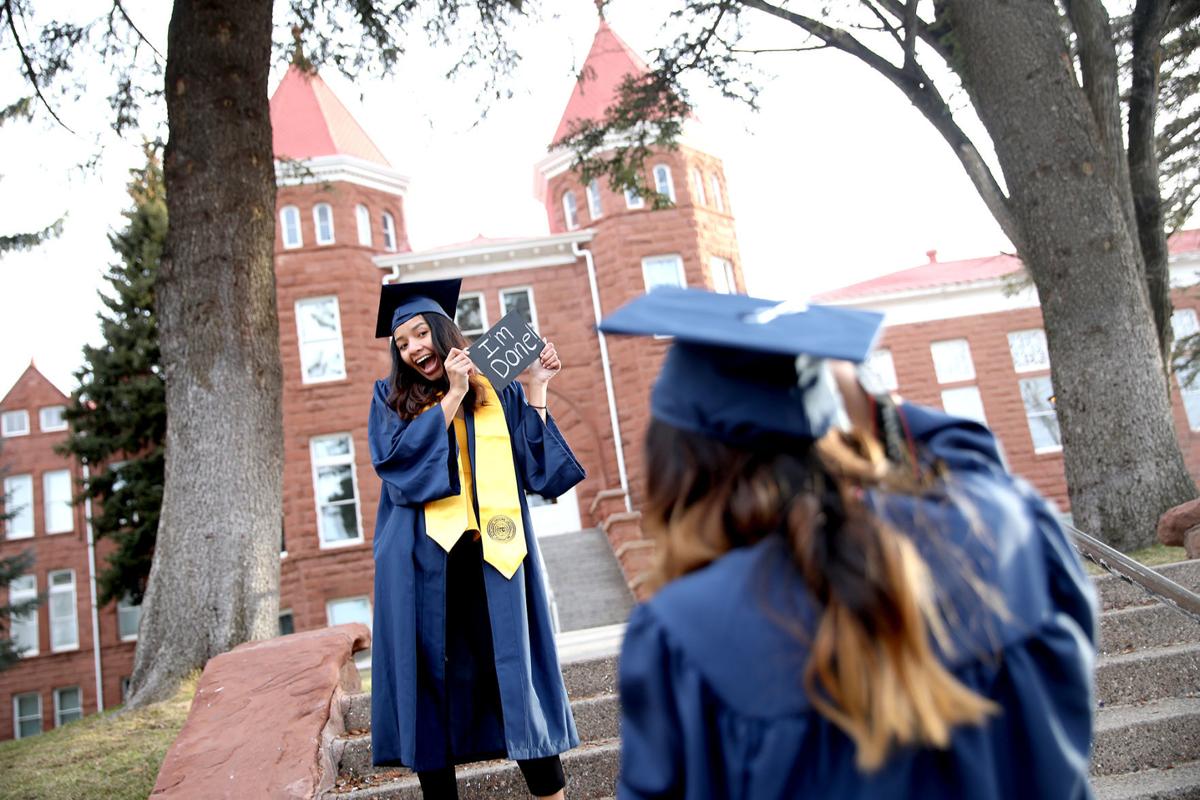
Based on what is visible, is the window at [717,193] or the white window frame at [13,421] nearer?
the window at [717,193]

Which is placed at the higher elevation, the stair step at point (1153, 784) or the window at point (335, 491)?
the window at point (335, 491)

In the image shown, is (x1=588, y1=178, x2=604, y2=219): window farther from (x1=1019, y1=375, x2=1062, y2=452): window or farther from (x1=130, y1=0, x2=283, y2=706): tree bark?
(x1=130, y1=0, x2=283, y2=706): tree bark

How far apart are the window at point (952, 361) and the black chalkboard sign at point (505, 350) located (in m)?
21.0

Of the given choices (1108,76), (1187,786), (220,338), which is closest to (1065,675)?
(1187,786)

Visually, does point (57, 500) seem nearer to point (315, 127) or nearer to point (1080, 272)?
point (315, 127)

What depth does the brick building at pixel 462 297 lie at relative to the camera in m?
18.6

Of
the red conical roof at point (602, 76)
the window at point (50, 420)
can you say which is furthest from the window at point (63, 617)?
the red conical roof at point (602, 76)

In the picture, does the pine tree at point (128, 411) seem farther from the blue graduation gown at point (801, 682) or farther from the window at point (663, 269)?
the blue graduation gown at point (801, 682)

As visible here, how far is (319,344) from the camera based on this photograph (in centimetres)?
1958

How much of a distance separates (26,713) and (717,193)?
2225cm

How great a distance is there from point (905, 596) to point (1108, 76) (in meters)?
8.84

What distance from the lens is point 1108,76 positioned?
326 inches

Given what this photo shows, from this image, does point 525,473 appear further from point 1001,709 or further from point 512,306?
point 512,306

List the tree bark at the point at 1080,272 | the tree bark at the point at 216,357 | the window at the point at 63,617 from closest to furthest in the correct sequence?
the tree bark at the point at 216,357, the tree bark at the point at 1080,272, the window at the point at 63,617
